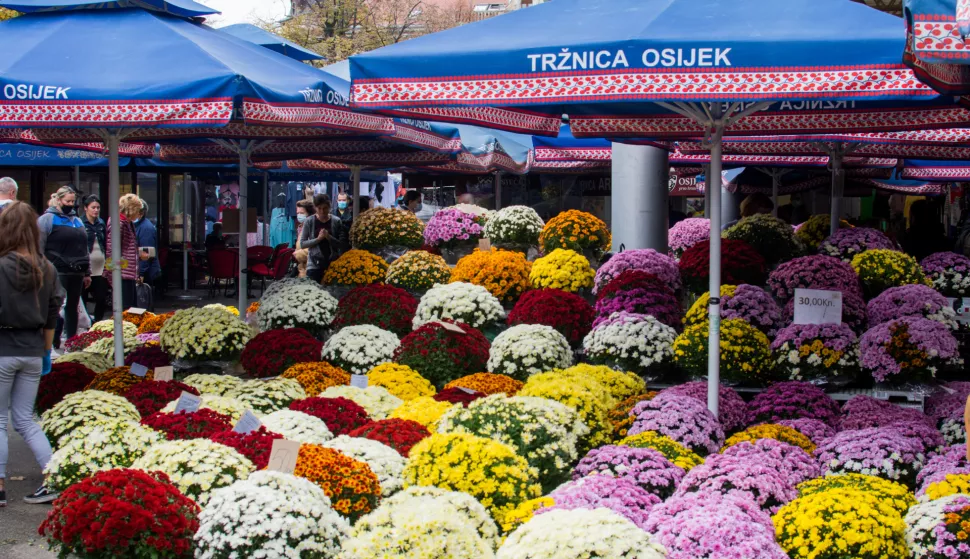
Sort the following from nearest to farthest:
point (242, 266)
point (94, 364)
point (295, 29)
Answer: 1. point (94, 364)
2. point (242, 266)
3. point (295, 29)

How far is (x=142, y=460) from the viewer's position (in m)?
4.90

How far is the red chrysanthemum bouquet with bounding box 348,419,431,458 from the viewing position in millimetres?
5234

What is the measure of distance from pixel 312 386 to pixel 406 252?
3.37m

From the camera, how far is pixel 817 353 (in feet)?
21.9

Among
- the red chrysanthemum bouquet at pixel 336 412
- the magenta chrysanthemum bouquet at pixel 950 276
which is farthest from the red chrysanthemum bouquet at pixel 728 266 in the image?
the red chrysanthemum bouquet at pixel 336 412

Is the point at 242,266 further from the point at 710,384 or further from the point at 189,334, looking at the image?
the point at 710,384

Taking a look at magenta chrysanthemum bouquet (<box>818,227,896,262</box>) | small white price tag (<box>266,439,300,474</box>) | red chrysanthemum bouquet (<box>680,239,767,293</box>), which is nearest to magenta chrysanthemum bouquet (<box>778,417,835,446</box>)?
red chrysanthemum bouquet (<box>680,239,767,293</box>)

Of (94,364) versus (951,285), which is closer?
(94,364)

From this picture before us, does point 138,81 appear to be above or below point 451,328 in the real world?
above

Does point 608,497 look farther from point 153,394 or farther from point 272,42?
point 272,42

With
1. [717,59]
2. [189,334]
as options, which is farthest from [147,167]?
[717,59]

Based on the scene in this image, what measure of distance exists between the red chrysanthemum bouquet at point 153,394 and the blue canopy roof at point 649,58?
238cm

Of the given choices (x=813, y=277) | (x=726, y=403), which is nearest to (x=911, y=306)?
(x=813, y=277)

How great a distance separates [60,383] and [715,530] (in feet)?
17.1
